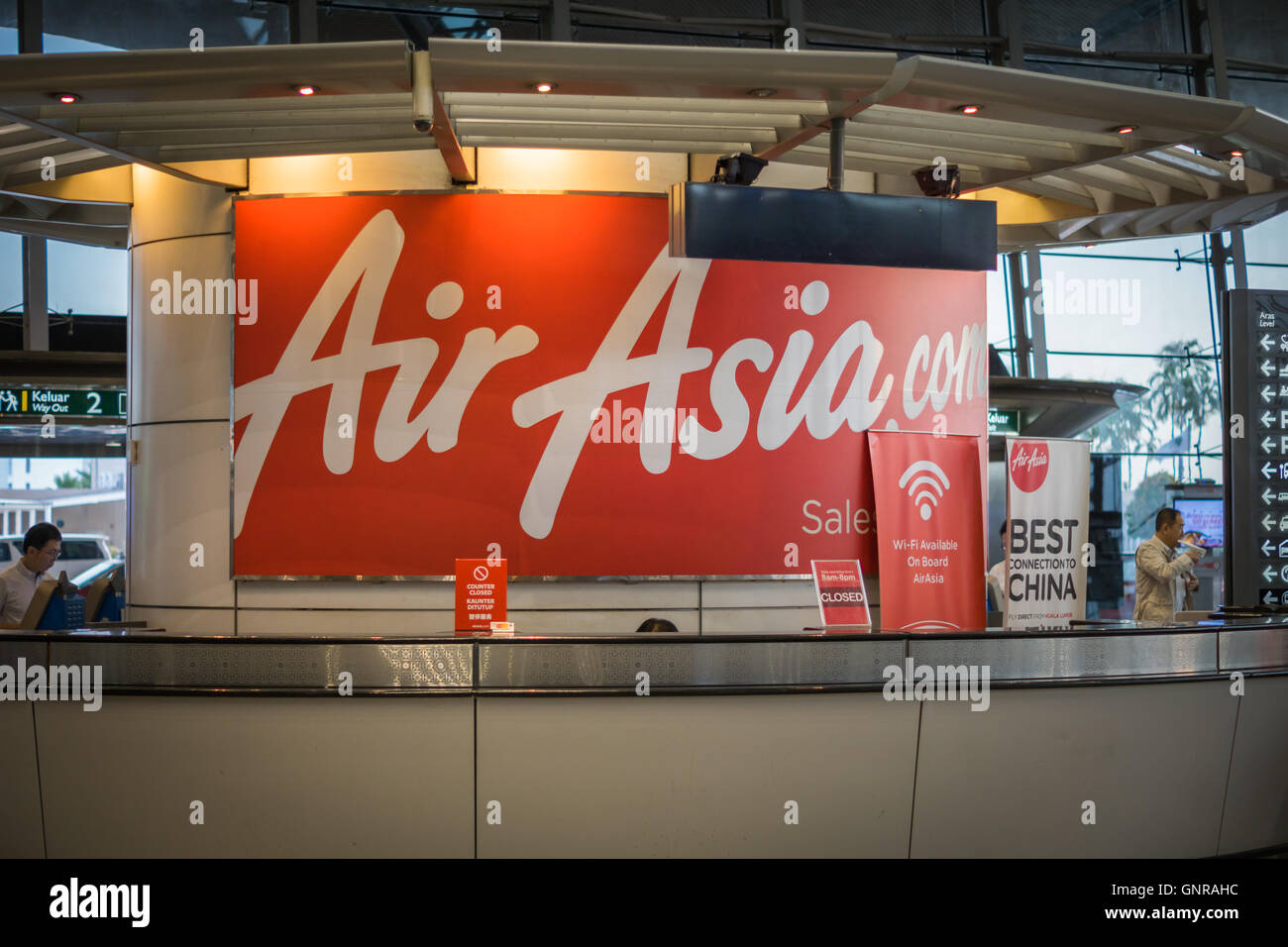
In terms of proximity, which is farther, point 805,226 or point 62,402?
point 62,402

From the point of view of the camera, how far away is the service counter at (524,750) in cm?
437

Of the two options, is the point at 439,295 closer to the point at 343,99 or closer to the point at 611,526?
the point at 343,99

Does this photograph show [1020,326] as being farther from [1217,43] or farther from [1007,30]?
[1217,43]

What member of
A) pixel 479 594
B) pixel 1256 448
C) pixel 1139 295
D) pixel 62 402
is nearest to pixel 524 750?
pixel 479 594

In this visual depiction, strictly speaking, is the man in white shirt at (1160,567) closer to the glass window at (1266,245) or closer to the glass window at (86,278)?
the glass window at (1266,245)

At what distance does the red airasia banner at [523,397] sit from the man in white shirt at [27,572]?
1190 millimetres

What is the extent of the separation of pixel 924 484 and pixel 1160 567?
1.77 meters

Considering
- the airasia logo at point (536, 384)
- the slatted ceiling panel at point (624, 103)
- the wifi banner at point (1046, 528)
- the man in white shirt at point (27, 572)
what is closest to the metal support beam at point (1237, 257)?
the wifi banner at point (1046, 528)

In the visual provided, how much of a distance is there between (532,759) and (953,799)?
172 cm

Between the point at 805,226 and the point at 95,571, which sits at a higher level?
the point at 805,226

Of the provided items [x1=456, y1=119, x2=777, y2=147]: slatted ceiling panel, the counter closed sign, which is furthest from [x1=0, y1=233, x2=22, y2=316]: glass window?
the counter closed sign

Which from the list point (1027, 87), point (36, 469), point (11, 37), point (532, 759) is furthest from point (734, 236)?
point (36, 469)

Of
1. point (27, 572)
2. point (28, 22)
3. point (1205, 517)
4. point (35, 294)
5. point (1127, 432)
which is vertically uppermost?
point (28, 22)

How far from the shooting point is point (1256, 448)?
22.8 ft
